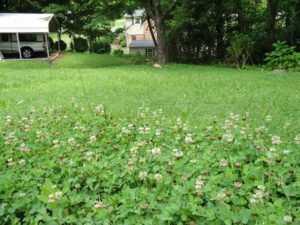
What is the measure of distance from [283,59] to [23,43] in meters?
15.7

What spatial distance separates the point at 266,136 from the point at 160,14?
13937 mm

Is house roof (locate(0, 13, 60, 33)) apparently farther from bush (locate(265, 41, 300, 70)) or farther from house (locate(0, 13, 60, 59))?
bush (locate(265, 41, 300, 70))

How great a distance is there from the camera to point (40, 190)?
2951 mm

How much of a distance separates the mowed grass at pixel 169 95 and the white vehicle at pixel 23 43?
11153 mm

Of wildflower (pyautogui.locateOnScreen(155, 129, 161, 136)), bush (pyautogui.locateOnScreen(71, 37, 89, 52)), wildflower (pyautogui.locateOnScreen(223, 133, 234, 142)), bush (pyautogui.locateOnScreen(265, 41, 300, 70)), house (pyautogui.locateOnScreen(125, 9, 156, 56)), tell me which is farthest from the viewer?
house (pyautogui.locateOnScreen(125, 9, 156, 56))

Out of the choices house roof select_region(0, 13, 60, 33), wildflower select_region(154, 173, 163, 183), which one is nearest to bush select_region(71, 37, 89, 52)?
house roof select_region(0, 13, 60, 33)

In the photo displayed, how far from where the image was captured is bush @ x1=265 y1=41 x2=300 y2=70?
14.6m

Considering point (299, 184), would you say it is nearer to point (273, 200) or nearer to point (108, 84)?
point (273, 200)

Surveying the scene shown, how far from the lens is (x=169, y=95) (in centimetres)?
838

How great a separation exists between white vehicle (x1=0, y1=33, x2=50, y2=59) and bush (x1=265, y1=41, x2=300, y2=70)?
1454 cm

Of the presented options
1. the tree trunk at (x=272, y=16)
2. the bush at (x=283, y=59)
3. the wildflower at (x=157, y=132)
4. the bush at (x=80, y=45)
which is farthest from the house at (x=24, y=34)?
the wildflower at (x=157, y=132)

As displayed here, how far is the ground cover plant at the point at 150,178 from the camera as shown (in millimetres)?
2461

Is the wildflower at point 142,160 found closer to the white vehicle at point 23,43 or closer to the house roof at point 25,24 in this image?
the house roof at point 25,24

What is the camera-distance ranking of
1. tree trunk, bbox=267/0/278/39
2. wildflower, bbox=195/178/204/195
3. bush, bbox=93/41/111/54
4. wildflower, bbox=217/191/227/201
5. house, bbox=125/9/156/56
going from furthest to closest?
house, bbox=125/9/156/56 < bush, bbox=93/41/111/54 < tree trunk, bbox=267/0/278/39 < wildflower, bbox=195/178/204/195 < wildflower, bbox=217/191/227/201
